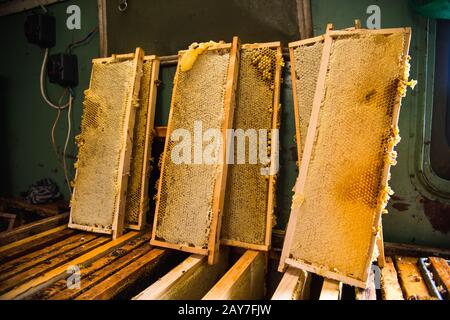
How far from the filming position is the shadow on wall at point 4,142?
3.56 meters

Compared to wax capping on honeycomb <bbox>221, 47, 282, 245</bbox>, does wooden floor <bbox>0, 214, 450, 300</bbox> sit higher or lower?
lower

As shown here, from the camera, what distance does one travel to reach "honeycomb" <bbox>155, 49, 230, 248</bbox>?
6.49 feet

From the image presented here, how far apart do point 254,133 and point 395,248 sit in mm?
1286

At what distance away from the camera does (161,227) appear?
210 cm

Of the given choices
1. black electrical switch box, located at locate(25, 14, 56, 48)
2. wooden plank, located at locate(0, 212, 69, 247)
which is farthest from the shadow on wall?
wooden plank, located at locate(0, 212, 69, 247)

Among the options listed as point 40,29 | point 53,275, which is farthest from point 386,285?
point 40,29

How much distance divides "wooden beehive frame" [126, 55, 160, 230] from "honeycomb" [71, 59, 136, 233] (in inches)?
6.8

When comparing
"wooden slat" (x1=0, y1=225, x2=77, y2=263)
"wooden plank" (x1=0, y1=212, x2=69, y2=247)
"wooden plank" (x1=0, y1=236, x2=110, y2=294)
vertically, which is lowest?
"wooden plank" (x1=0, y1=236, x2=110, y2=294)

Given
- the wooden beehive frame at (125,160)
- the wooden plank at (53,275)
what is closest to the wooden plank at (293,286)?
the wooden plank at (53,275)

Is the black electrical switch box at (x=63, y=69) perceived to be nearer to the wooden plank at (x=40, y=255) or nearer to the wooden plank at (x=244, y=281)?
the wooden plank at (x=40, y=255)

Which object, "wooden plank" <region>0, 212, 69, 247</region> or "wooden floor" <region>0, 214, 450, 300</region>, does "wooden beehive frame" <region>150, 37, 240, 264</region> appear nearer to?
"wooden floor" <region>0, 214, 450, 300</region>
